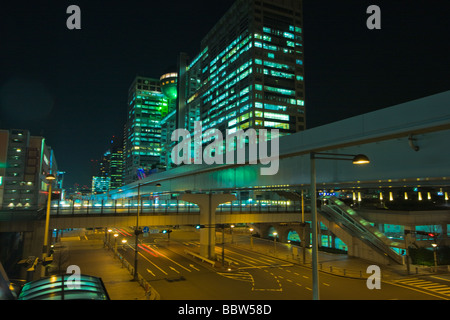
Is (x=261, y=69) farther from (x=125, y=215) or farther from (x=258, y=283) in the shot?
(x=258, y=283)

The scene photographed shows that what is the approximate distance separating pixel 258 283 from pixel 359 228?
22307 mm

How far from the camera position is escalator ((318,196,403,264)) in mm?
36406

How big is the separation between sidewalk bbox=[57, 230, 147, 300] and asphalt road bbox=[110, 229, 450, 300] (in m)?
1.83

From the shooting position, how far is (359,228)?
41.8 meters

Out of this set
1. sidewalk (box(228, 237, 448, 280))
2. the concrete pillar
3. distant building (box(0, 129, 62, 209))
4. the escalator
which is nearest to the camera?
sidewalk (box(228, 237, 448, 280))

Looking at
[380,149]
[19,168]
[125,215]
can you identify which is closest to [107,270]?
[125,215]

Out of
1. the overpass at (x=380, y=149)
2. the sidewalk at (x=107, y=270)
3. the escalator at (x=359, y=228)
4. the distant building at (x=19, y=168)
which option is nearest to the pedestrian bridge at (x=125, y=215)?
the sidewalk at (x=107, y=270)

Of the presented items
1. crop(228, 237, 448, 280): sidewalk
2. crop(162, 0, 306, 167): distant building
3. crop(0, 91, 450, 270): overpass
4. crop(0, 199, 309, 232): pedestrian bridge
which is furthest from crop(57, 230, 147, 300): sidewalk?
crop(162, 0, 306, 167): distant building

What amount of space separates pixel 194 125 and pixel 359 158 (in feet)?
545

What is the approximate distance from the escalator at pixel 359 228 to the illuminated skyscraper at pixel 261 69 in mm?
75773

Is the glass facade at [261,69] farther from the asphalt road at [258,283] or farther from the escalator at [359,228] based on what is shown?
the asphalt road at [258,283]

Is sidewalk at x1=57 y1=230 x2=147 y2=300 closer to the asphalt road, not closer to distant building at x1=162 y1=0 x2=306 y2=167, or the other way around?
the asphalt road

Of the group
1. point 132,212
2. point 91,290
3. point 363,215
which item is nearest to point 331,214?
point 363,215
